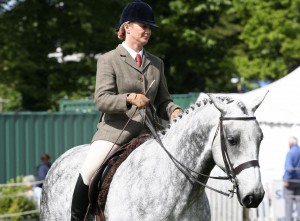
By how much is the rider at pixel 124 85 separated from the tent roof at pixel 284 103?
10431 mm

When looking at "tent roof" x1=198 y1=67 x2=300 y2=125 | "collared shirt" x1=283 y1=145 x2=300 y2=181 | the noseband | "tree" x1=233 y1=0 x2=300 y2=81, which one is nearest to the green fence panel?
"tent roof" x1=198 y1=67 x2=300 y2=125

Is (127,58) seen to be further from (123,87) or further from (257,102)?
(257,102)

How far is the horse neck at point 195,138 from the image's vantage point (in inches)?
267

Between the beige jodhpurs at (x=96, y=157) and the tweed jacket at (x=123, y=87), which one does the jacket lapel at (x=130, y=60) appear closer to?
the tweed jacket at (x=123, y=87)

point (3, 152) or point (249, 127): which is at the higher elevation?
point (249, 127)

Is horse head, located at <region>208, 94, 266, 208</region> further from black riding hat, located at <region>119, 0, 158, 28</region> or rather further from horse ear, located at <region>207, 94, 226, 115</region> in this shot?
black riding hat, located at <region>119, 0, 158, 28</region>

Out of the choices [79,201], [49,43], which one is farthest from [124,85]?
[49,43]

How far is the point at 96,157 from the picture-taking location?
299 inches

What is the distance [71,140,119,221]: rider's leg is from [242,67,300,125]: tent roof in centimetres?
1049

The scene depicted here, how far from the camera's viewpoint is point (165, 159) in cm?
712

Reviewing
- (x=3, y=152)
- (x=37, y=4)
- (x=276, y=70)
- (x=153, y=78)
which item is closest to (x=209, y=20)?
(x=276, y=70)

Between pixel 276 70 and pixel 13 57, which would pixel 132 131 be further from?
pixel 276 70

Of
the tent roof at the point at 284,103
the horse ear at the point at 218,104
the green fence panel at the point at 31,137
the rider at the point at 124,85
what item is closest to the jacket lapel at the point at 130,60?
the rider at the point at 124,85

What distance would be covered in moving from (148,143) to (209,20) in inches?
1142
